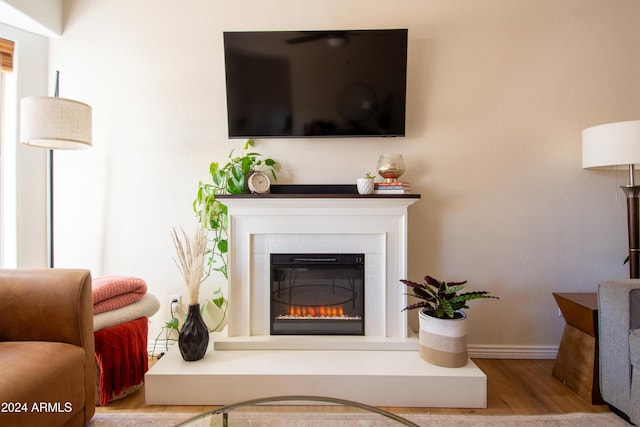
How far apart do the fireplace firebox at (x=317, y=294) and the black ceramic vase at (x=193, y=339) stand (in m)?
0.40

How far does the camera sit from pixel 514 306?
2146 mm

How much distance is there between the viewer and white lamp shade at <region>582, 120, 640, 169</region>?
1712 mm

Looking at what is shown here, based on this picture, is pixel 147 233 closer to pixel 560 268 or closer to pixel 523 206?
pixel 523 206

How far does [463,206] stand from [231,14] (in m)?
2.00

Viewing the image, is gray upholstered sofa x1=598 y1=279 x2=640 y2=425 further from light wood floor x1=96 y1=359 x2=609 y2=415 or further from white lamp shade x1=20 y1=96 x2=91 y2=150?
white lamp shade x1=20 y1=96 x2=91 y2=150

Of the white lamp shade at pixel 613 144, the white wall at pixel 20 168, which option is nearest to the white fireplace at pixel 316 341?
the white lamp shade at pixel 613 144

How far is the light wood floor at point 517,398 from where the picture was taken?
157cm

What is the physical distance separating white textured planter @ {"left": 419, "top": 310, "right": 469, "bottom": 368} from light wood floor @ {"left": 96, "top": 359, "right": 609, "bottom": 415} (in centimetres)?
22

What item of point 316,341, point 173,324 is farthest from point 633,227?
point 173,324

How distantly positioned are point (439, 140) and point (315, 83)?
89 centimetres

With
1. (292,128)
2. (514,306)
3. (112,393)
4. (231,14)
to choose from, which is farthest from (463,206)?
(112,393)

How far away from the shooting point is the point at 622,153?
1.75m

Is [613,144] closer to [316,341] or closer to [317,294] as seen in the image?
[317,294]

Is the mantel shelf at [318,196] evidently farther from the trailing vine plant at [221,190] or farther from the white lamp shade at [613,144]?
the white lamp shade at [613,144]
